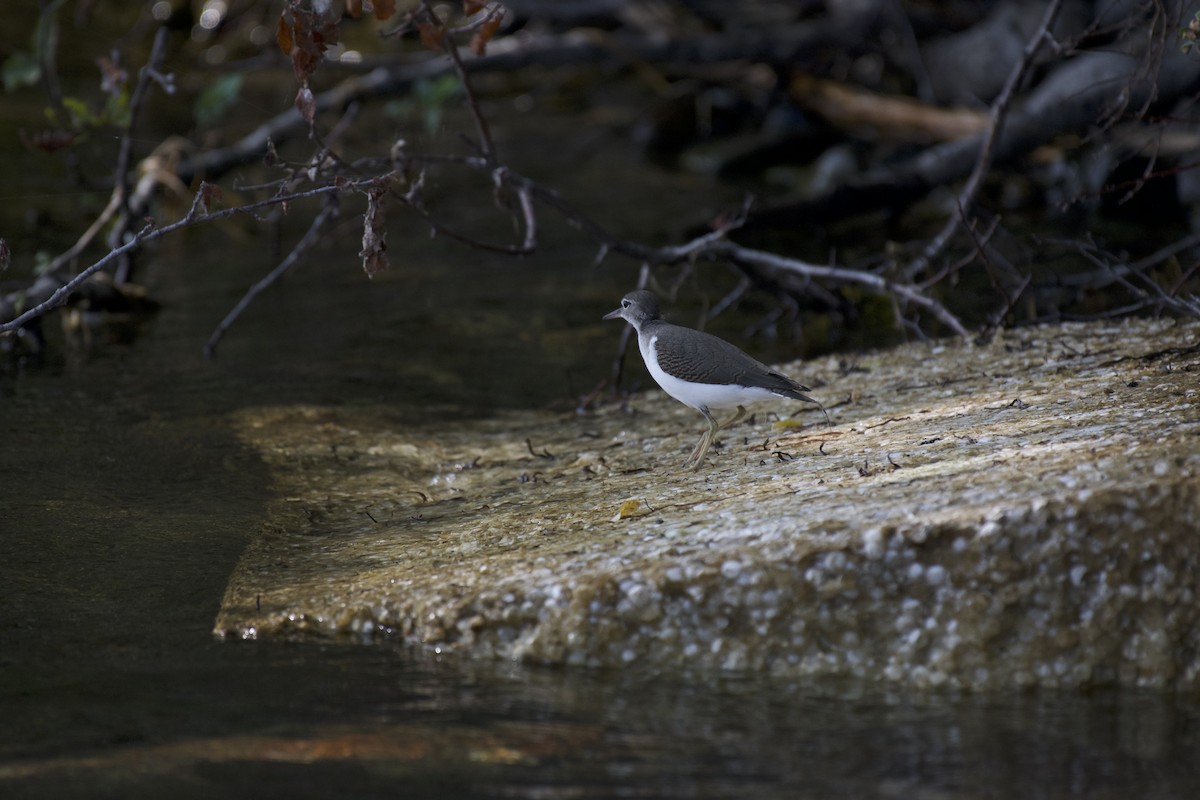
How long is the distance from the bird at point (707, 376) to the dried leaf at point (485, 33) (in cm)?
179

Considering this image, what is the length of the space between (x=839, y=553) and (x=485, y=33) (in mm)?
3540

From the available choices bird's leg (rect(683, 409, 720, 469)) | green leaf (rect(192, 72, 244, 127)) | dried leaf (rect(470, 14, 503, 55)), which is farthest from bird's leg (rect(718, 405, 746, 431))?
green leaf (rect(192, 72, 244, 127))

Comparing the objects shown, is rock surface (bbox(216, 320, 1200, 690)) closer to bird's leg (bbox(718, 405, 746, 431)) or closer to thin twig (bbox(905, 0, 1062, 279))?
bird's leg (bbox(718, 405, 746, 431))

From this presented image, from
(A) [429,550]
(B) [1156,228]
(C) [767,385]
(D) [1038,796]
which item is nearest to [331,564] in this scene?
(A) [429,550]

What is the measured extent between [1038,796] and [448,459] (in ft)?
12.1

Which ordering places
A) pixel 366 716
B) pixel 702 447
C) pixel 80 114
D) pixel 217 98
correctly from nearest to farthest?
pixel 366 716
pixel 702 447
pixel 80 114
pixel 217 98

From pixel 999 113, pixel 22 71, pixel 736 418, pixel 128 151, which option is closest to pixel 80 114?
pixel 128 151

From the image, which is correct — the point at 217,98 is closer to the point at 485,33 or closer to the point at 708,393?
the point at 485,33

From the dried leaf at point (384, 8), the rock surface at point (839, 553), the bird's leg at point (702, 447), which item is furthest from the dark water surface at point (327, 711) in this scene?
the dried leaf at point (384, 8)

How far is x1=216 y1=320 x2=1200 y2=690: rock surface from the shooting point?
3.97m

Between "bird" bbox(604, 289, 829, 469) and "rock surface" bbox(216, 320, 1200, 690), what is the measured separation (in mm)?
260

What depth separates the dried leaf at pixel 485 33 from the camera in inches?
245

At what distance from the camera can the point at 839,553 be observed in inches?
161

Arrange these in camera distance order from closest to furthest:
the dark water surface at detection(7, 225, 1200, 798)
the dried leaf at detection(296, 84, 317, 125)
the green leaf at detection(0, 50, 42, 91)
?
the dark water surface at detection(7, 225, 1200, 798), the dried leaf at detection(296, 84, 317, 125), the green leaf at detection(0, 50, 42, 91)
